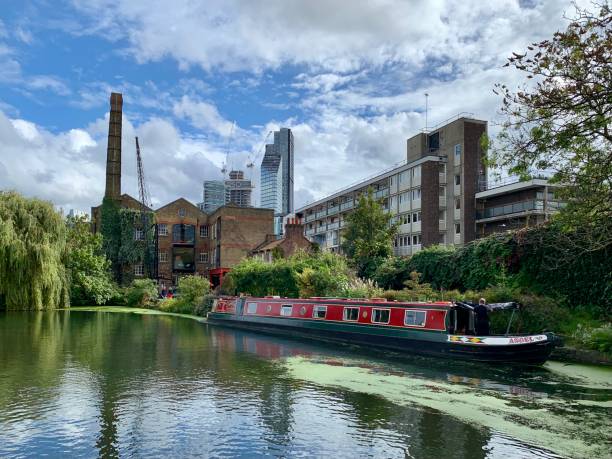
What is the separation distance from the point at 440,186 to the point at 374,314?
31727 mm

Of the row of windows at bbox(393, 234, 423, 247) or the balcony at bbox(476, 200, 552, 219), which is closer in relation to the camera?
the balcony at bbox(476, 200, 552, 219)

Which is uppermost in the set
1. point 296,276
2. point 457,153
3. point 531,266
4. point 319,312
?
point 457,153

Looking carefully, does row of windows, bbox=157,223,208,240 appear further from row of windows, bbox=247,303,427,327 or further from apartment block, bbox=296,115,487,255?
row of windows, bbox=247,303,427,327

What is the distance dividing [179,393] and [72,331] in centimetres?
1589

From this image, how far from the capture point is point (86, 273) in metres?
48.1

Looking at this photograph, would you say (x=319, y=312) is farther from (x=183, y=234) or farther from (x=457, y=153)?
(x=183, y=234)

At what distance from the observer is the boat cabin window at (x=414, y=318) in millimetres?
19344

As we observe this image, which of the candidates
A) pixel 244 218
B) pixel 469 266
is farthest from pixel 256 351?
pixel 244 218

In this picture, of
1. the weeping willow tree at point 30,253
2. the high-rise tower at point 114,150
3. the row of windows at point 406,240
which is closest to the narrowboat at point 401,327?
the weeping willow tree at point 30,253

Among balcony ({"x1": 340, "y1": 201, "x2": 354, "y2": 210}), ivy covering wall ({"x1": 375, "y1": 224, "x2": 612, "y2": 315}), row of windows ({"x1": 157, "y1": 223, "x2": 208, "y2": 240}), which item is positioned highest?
balcony ({"x1": 340, "y1": 201, "x2": 354, "y2": 210})

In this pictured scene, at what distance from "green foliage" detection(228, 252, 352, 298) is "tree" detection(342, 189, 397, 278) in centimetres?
269

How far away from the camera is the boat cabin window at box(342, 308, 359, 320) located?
22.5 meters

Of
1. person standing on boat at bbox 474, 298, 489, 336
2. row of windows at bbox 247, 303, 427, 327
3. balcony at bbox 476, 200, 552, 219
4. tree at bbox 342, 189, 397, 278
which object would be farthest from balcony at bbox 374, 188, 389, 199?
person standing on boat at bbox 474, 298, 489, 336

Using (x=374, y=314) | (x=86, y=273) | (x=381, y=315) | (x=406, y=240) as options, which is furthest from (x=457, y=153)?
(x=86, y=273)
